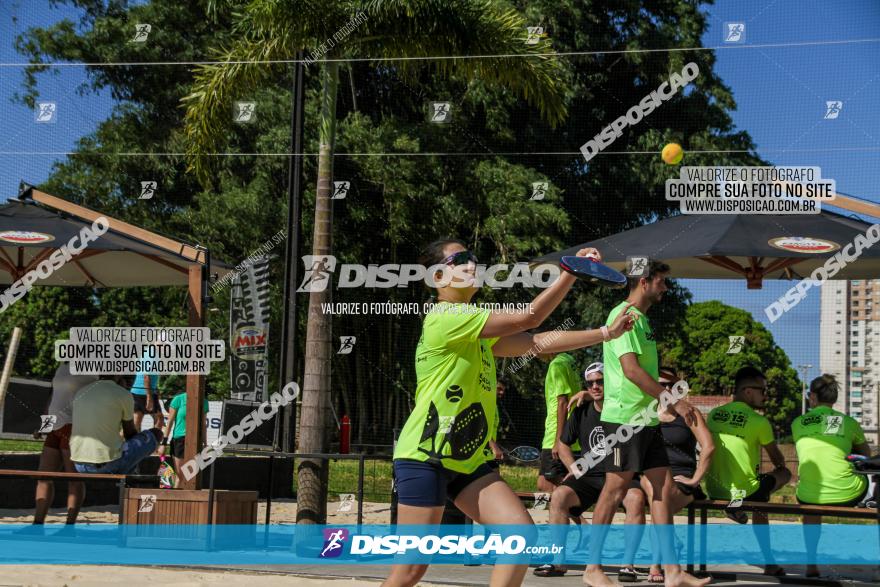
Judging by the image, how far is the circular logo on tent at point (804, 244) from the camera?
8.25m

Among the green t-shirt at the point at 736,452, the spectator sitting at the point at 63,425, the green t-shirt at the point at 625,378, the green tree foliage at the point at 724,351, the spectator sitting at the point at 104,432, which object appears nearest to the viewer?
the green t-shirt at the point at 625,378

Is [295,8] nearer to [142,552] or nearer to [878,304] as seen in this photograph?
[142,552]

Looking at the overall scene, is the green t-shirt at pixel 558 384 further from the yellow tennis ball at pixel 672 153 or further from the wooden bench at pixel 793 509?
the yellow tennis ball at pixel 672 153

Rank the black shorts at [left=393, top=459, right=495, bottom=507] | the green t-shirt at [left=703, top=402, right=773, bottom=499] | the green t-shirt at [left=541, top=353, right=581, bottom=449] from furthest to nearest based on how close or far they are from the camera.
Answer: the green t-shirt at [left=541, top=353, right=581, bottom=449] < the green t-shirt at [left=703, top=402, right=773, bottom=499] < the black shorts at [left=393, top=459, right=495, bottom=507]

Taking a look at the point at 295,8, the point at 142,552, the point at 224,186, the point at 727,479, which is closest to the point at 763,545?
the point at 727,479

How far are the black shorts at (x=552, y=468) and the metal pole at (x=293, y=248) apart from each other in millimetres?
5518

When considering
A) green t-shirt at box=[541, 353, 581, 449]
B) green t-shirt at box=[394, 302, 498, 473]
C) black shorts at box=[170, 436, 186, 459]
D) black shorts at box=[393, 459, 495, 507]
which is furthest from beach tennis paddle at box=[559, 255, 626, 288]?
black shorts at box=[170, 436, 186, 459]

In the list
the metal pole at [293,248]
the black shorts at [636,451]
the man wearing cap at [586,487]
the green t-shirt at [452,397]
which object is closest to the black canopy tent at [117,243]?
the man wearing cap at [586,487]

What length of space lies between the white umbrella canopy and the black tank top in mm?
4200

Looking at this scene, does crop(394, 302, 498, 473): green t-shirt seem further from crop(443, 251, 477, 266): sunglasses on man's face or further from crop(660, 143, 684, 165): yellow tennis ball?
crop(660, 143, 684, 165): yellow tennis ball

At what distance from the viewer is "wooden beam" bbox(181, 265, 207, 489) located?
922 centimetres

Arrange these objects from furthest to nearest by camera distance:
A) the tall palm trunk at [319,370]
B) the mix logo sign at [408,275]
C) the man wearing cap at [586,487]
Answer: the mix logo sign at [408,275] < the tall palm trunk at [319,370] < the man wearing cap at [586,487]

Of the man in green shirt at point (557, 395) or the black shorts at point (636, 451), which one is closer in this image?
the black shorts at point (636, 451)

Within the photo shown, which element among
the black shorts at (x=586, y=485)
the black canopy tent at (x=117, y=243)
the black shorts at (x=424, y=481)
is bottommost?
the black shorts at (x=586, y=485)
